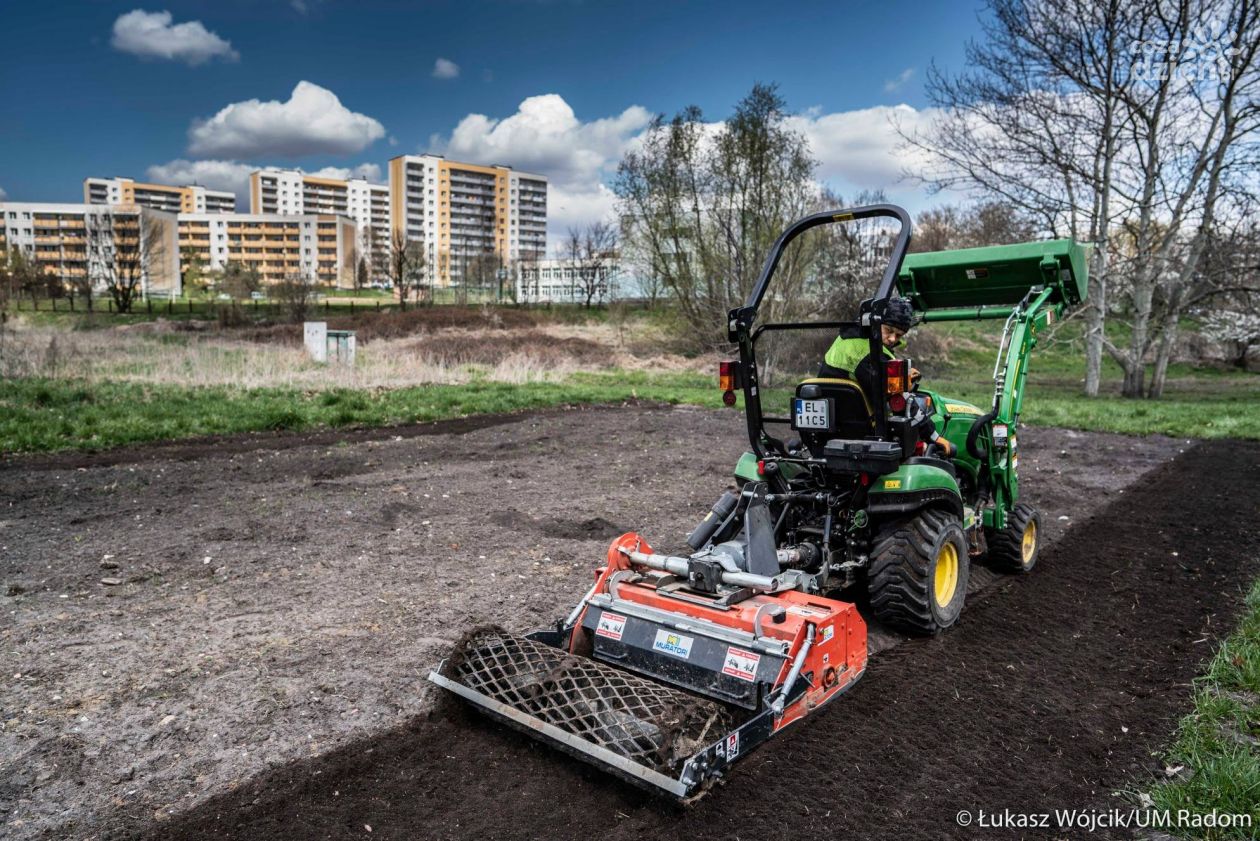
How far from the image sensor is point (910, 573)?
4.64 m

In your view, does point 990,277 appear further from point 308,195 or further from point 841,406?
point 308,195

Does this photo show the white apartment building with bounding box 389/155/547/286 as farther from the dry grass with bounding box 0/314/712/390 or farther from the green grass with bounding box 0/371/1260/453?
the green grass with bounding box 0/371/1260/453

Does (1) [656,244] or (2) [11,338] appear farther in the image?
(1) [656,244]

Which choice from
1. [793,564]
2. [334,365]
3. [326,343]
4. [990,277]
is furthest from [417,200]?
[793,564]

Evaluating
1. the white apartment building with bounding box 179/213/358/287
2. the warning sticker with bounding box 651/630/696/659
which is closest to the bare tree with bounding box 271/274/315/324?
the warning sticker with bounding box 651/630/696/659

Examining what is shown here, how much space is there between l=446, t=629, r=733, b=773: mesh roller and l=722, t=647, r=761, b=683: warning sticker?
0.18 meters

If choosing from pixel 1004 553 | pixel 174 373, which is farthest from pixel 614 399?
pixel 1004 553

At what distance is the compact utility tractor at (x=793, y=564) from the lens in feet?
11.4

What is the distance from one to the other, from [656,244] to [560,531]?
1730 centimetres

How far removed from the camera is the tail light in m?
4.42

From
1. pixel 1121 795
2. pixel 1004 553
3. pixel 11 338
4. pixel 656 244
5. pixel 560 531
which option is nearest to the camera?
pixel 1121 795

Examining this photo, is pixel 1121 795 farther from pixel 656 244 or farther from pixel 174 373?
pixel 656 244

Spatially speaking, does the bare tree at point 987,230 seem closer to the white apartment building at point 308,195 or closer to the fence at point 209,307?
the fence at point 209,307

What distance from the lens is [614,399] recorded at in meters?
16.0
